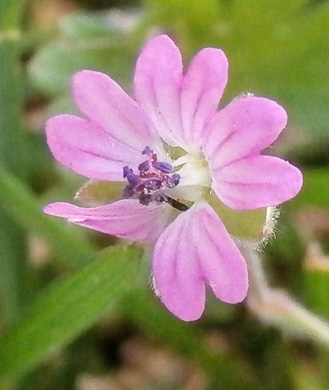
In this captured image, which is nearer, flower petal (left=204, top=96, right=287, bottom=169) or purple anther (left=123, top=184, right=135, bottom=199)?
flower petal (left=204, top=96, right=287, bottom=169)

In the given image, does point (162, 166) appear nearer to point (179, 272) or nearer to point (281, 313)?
point (179, 272)

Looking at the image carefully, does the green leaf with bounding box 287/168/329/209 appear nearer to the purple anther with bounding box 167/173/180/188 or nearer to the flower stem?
the flower stem

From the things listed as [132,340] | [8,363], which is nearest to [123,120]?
[8,363]

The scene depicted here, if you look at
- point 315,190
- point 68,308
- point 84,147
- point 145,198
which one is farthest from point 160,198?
point 315,190

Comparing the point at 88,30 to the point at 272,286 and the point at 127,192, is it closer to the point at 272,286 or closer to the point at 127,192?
the point at 272,286

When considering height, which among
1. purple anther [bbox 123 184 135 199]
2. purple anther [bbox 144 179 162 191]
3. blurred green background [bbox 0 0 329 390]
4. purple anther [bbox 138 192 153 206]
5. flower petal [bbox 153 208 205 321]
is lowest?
blurred green background [bbox 0 0 329 390]

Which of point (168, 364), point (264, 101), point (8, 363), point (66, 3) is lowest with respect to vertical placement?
point (168, 364)

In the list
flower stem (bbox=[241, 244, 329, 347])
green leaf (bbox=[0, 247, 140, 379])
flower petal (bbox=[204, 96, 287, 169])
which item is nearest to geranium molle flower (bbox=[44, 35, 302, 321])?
flower petal (bbox=[204, 96, 287, 169])
